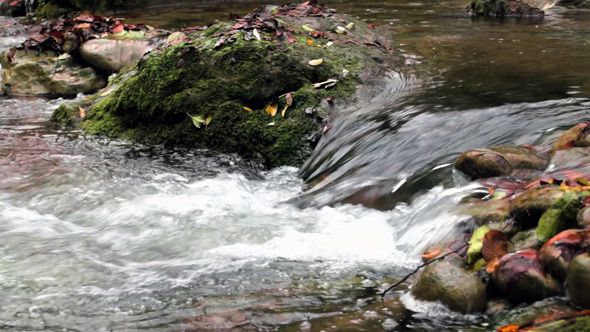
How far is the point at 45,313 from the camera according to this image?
307cm

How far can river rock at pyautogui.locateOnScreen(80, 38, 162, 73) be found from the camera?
862 cm

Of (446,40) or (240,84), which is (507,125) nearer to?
(240,84)

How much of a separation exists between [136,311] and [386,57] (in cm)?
480

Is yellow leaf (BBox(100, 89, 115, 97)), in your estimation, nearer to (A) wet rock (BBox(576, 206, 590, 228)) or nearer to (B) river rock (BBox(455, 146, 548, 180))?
(B) river rock (BBox(455, 146, 548, 180))

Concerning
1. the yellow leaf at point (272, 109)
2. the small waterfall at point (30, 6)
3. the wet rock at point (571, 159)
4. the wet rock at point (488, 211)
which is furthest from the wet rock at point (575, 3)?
the small waterfall at point (30, 6)

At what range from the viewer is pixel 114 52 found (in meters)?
8.68

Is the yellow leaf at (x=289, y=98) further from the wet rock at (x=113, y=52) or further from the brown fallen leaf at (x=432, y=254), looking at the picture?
the wet rock at (x=113, y=52)

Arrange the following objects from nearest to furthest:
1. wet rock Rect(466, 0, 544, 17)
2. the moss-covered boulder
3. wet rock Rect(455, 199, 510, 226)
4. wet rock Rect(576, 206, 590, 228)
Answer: wet rock Rect(576, 206, 590, 228) → wet rock Rect(455, 199, 510, 226) → the moss-covered boulder → wet rock Rect(466, 0, 544, 17)

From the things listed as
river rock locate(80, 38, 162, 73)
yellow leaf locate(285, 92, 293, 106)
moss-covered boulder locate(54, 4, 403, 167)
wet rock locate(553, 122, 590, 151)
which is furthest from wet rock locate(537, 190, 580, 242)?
river rock locate(80, 38, 162, 73)

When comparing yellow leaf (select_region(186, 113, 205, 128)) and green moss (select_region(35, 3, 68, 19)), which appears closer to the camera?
yellow leaf (select_region(186, 113, 205, 128))

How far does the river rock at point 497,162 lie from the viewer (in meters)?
3.98

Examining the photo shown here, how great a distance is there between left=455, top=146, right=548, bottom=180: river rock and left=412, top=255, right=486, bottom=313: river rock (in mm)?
1189

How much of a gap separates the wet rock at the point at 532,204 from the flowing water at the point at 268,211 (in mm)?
387

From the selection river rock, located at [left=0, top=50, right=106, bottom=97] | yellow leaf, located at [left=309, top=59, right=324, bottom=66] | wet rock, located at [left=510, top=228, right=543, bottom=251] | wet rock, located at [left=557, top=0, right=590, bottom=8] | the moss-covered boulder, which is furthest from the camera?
wet rock, located at [left=557, top=0, right=590, bottom=8]
